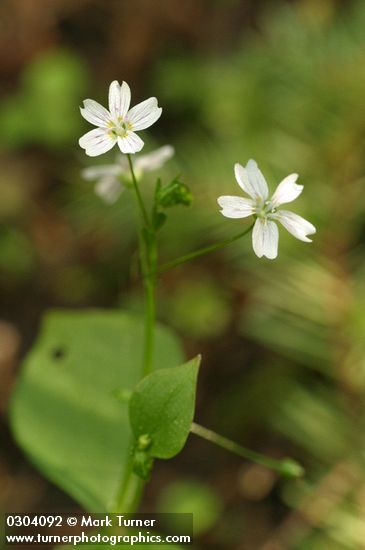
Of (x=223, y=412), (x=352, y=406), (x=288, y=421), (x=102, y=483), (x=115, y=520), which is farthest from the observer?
(x=223, y=412)

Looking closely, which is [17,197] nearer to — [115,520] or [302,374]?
[302,374]

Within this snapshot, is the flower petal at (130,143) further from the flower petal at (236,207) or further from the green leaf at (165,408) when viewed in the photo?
the green leaf at (165,408)

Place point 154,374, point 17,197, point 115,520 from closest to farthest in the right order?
1. point 154,374
2. point 115,520
3. point 17,197

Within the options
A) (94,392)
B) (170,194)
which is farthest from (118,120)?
(94,392)

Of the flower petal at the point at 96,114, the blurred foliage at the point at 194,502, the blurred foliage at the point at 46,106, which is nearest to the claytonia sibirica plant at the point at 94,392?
the flower petal at the point at 96,114

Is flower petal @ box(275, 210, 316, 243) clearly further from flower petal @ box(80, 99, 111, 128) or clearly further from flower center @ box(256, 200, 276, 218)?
flower petal @ box(80, 99, 111, 128)

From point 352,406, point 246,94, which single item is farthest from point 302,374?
point 246,94

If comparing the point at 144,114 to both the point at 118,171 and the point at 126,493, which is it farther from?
the point at 126,493

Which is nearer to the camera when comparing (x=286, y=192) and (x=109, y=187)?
(x=286, y=192)
